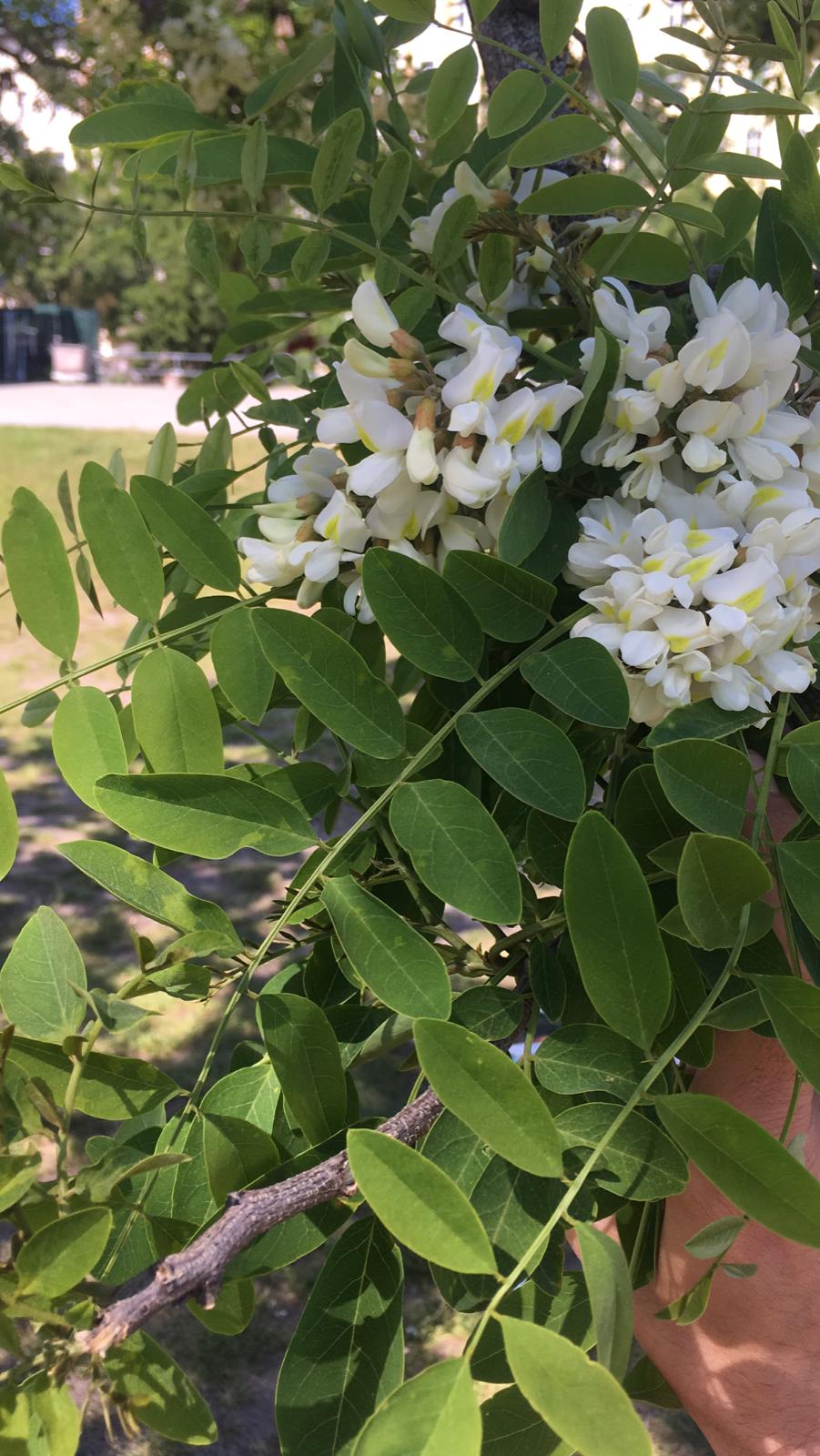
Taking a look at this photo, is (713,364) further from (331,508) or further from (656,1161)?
(656,1161)

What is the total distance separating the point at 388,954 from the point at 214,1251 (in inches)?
4.9

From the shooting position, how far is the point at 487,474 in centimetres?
45

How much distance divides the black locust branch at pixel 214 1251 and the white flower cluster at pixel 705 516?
8.2 inches

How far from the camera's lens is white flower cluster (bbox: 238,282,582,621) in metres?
0.45

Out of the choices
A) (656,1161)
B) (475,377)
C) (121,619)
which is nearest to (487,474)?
(475,377)

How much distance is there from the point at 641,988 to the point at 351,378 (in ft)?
0.86

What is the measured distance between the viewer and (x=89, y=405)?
12.3m

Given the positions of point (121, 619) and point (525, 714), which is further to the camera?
point (121, 619)

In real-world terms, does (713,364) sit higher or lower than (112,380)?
higher

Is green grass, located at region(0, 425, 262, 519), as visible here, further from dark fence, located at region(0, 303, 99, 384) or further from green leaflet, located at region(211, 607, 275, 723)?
dark fence, located at region(0, 303, 99, 384)

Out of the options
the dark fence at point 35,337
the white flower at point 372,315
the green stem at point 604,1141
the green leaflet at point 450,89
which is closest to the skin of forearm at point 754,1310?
the green stem at point 604,1141

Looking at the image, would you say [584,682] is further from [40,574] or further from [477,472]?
[40,574]

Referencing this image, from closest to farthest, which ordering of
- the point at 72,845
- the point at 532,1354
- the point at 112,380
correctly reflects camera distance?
the point at 532,1354 → the point at 72,845 → the point at 112,380

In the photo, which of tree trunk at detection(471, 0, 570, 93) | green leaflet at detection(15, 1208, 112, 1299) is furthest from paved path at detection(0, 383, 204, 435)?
green leaflet at detection(15, 1208, 112, 1299)
